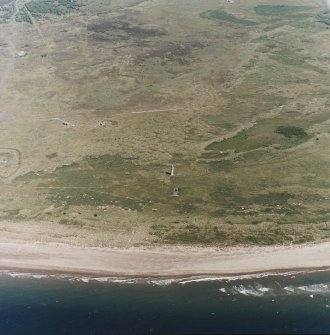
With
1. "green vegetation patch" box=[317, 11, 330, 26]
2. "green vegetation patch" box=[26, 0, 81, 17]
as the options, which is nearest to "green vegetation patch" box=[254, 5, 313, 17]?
"green vegetation patch" box=[317, 11, 330, 26]

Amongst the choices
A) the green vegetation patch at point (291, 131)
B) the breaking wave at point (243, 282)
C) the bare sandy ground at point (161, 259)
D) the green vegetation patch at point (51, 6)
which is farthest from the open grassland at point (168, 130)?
the green vegetation patch at point (51, 6)

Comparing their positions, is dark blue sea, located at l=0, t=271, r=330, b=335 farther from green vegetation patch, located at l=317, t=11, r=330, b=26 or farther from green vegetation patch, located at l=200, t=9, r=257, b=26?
green vegetation patch, located at l=317, t=11, r=330, b=26

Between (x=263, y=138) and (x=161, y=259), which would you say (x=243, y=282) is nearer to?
(x=161, y=259)

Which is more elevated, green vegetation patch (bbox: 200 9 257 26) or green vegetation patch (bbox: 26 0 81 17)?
green vegetation patch (bbox: 200 9 257 26)

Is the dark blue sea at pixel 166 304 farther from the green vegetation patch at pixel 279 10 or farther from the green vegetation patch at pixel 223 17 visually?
the green vegetation patch at pixel 279 10

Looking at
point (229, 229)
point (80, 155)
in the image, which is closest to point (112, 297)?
point (229, 229)

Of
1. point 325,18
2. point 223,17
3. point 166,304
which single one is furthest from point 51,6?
point 166,304

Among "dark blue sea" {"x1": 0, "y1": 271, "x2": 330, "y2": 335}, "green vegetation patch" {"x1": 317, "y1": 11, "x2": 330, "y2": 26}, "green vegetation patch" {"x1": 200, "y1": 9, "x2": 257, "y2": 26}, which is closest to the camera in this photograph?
"dark blue sea" {"x1": 0, "y1": 271, "x2": 330, "y2": 335}
